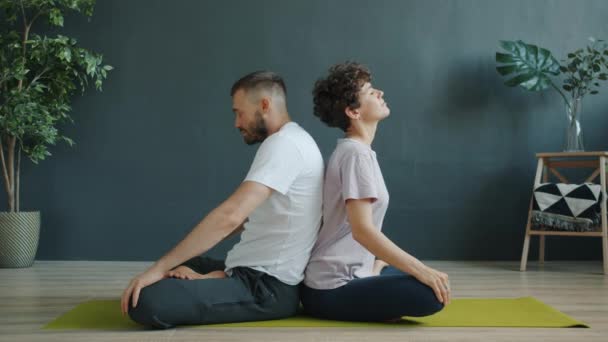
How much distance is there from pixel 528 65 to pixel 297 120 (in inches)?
53.7

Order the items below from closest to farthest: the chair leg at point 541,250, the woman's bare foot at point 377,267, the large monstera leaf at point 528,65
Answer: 1. the woman's bare foot at point 377,267
2. the large monstera leaf at point 528,65
3. the chair leg at point 541,250

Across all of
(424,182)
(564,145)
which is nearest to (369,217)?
(424,182)

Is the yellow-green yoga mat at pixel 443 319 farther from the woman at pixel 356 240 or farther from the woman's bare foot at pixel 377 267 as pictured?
the woman's bare foot at pixel 377 267

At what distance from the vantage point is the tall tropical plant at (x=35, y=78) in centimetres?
387

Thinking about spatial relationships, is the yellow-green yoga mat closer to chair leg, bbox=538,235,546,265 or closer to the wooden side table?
the wooden side table

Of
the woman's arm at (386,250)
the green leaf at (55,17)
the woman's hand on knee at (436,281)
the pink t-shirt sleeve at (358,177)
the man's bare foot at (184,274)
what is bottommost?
the man's bare foot at (184,274)

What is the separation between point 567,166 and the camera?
13.7ft

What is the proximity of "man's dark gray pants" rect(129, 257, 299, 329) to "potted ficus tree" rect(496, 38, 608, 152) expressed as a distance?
2.40 m

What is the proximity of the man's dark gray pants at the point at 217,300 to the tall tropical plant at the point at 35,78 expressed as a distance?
214 cm

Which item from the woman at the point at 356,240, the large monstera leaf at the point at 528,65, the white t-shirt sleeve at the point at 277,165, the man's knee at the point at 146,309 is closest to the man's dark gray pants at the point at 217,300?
the man's knee at the point at 146,309

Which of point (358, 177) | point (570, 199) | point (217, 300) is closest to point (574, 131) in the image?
point (570, 199)

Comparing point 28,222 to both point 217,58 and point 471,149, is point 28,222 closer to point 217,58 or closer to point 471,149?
point 217,58

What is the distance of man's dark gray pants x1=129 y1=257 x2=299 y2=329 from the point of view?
2045 millimetres

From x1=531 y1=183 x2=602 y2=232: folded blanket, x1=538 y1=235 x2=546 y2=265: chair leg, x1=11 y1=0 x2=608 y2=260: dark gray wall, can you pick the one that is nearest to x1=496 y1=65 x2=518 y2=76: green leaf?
x1=11 y1=0 x2=608 y2=260: dark gray wall
